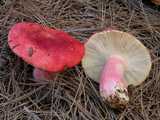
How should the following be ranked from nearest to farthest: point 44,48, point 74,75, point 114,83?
point 44,48 < point 114,83 < point 74,75

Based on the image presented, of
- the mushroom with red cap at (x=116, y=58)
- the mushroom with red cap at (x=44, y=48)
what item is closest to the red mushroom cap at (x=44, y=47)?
the mushroom with red cap at (x=44, y=48)

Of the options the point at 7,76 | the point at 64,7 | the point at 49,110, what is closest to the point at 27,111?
the point at 49,110

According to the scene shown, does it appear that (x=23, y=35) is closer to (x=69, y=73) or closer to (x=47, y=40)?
(x=47, y=40)

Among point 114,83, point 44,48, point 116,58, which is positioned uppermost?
point 44,48

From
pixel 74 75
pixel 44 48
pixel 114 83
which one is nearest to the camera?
pixel 44 48

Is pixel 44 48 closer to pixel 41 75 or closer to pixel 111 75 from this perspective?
pixel 41 75

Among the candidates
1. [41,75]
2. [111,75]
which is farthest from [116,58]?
[41,75]

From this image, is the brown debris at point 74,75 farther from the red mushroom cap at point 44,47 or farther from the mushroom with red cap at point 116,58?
the red mushroom cap at point 44,47
